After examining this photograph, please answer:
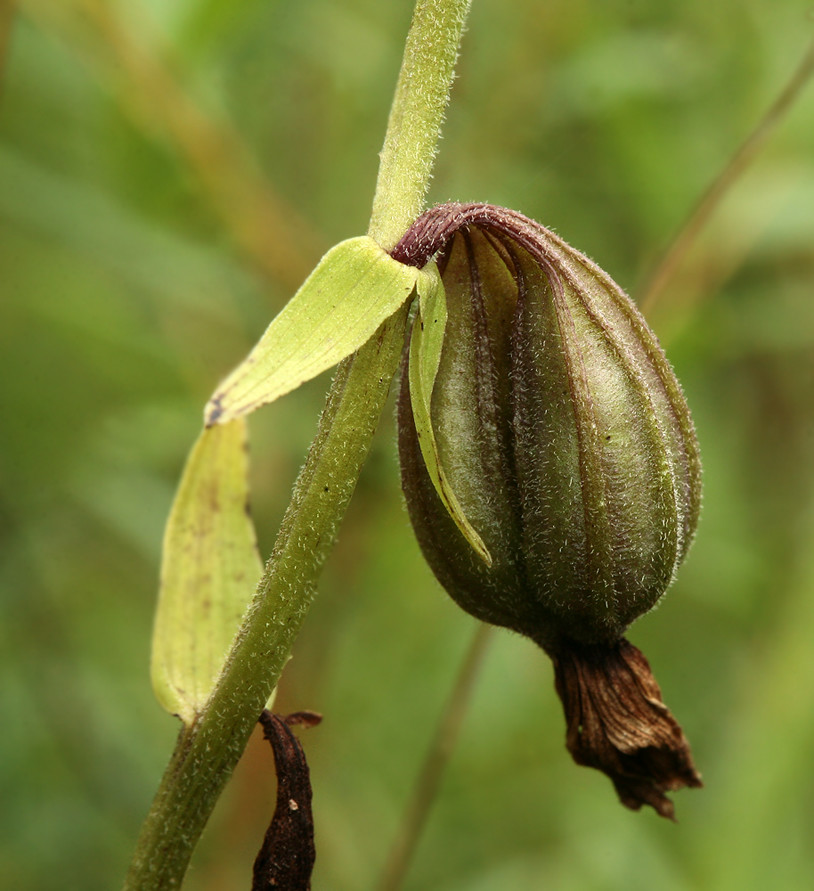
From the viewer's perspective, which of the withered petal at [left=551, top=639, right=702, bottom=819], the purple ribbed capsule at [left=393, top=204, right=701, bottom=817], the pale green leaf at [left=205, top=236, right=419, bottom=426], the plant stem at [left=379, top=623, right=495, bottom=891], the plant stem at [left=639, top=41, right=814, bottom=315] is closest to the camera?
the pale green leaf at [left=205, top=236, right=419, bottom=426]

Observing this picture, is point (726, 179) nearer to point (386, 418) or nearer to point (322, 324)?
point (386, 418)

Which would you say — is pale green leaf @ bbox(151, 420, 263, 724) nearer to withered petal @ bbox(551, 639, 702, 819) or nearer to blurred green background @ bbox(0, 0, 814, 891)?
withered petal @ bbox(551, 639, 702, 819)

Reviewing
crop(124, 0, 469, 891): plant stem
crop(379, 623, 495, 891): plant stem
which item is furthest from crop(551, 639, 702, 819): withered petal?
crop(379, 623, 495, 891): plant stem

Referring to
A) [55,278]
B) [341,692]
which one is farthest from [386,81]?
[341,692]

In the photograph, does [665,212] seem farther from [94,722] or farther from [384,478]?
[94,722]

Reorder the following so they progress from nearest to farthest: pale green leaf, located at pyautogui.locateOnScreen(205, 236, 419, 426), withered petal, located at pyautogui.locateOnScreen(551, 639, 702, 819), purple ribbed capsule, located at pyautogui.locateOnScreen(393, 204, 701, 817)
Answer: pale green leaf, located at pyautogui.locateOnScreen(205, 236, 419, 426)
purple ribbed capsule, located at pyautogui.locateOnScreen(393, 204, 701, 817)
withered petal, located at pyautogui.locateOnScreen(551, 639, 702, 819)
